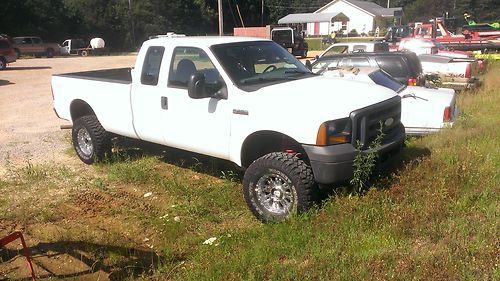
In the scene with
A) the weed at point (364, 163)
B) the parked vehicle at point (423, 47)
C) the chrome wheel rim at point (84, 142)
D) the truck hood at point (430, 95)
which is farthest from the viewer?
the parked vehicle at point (423, 47)

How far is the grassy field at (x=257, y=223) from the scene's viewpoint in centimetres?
374

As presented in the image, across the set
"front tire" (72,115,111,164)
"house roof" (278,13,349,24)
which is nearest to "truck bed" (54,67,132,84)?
"front tire" (72,115,111,164)

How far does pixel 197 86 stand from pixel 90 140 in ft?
9.38

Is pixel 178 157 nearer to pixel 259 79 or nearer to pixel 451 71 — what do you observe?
pixel 259 79

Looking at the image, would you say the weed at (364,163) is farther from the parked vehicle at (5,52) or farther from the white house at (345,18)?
the white house at (345,18)

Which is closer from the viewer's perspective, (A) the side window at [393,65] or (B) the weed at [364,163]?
(B) the weed at [364,163]

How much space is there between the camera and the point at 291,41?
3058cm

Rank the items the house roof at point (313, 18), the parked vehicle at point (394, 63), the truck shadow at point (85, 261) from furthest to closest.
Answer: the house roof at point (313, 18) → the parked vehicle at point (394, 63) → the truck shadow at point (85, 261)

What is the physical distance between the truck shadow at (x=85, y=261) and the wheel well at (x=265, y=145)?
1400 millimetres

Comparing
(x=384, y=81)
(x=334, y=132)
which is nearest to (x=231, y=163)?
(x=334, y=132)

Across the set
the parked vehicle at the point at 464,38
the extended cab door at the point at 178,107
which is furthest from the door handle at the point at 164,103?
the parked vehicle at the point at 464,38

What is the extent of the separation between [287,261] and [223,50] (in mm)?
2728

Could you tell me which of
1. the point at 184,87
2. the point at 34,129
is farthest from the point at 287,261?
the point at 34,129

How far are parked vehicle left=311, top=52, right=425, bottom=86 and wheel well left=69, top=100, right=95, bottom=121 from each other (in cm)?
574
